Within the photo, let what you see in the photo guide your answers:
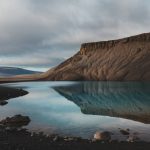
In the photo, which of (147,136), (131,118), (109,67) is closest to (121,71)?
(109,67)

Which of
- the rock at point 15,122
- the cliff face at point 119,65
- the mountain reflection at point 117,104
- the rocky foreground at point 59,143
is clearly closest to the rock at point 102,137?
the rocky foreground at point 59,143

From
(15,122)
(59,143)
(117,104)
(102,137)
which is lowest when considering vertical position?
(59,143)

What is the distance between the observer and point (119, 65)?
176 meters

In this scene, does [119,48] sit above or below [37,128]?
above

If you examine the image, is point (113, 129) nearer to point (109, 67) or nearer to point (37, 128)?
point (37, 128)

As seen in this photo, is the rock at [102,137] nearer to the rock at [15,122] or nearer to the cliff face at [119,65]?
the rock at [15,122]

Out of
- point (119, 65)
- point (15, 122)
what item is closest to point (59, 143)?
point (15, 122)

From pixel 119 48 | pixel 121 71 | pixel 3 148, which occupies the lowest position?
pixel 3 148

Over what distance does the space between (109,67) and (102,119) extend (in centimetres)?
14644

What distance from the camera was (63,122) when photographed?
107 ft

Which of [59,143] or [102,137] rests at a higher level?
[102,137]

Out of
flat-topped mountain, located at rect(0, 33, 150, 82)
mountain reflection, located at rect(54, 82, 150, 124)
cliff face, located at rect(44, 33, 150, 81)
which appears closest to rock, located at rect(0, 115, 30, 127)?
mountain reflection, located at rect(54, 82, 150, 124)

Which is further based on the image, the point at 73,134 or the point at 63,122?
the point at 63,122

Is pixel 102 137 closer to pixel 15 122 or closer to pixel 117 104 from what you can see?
pixel 15 122
